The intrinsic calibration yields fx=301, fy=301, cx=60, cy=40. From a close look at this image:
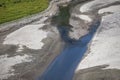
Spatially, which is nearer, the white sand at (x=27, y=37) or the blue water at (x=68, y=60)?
the blue water at (x=68, y=60)

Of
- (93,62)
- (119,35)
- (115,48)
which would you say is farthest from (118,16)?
(93,62)

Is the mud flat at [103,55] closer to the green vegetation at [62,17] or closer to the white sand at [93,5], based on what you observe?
the green vegetation at [62,17]

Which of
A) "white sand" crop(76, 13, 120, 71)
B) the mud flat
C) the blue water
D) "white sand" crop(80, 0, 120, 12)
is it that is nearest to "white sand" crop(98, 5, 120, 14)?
"white sand" crop(80, 0, 120, 12)

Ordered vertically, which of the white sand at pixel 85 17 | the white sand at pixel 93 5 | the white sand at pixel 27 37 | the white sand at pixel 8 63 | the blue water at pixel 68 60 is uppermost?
the white sand at pixel 8 63

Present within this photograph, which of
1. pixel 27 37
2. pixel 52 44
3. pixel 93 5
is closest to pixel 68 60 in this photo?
pixel 52 44

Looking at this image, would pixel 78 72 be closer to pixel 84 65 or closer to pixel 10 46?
pixel 84 65

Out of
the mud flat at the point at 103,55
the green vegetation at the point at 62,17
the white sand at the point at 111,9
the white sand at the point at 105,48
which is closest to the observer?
the mud flat at the point at 103,55

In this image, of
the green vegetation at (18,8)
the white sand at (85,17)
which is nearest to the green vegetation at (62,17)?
the white sand at (85,17)
